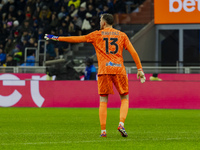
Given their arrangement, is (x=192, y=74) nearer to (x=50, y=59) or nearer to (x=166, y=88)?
(x=166, y=88)

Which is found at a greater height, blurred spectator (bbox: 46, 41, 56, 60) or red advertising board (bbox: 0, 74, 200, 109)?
blurred spectator (bbox: 46, 41, 56, 60)

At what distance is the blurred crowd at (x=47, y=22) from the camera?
88.9 ft

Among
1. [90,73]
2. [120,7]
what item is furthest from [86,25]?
[90,73]

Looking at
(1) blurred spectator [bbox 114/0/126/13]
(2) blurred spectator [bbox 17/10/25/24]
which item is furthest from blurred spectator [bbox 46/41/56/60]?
(2) blurred spectator [bbox 17/10/25/24]

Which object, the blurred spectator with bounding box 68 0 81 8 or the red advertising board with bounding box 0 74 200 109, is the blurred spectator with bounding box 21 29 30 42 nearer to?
the blurred spectator with bounding box 68 0 81 8

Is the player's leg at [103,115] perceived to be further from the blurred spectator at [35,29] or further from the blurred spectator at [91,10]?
the blurred spectator at [35,29]

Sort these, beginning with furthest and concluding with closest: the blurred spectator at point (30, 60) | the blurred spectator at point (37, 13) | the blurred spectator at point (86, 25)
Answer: the blurred spectator at point (37, 13) < the blurred spectator at point (86, 25) < the blurred spectator at point (30, 60)

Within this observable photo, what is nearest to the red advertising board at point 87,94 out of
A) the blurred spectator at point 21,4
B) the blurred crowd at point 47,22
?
the blurred crowd at point 47,22

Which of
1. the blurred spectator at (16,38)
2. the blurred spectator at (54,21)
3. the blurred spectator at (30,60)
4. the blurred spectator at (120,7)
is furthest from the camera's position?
the blurred spectator at (16,38)

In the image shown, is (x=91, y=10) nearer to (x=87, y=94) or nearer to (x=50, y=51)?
(x=50, y=51)

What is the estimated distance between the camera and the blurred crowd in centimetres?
2711

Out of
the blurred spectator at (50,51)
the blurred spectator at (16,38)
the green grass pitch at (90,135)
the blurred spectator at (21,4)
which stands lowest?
the green grass pitch at (90,135)

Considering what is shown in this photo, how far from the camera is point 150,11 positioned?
27.6 metres

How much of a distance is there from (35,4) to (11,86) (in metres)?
12.1
